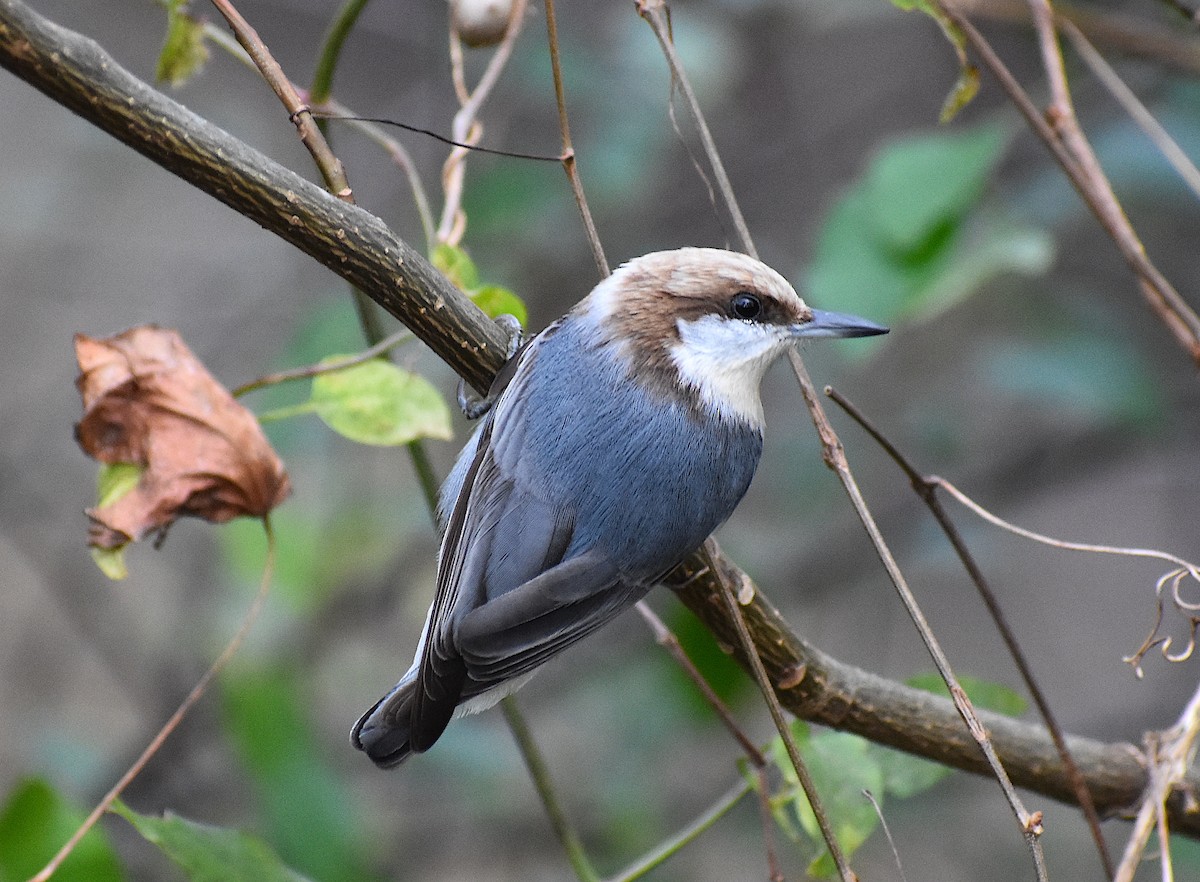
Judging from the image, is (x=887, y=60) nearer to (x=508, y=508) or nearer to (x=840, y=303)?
(x=840, y=303)

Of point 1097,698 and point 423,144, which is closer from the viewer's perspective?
point 423,144

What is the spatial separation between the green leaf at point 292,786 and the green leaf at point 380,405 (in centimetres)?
131

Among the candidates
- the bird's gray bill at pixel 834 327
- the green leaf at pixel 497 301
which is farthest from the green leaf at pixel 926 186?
the green leaf at pixel 497 301

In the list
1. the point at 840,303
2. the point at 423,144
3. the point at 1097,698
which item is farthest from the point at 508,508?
the point at 1097,698

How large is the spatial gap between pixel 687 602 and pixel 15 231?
12.4ft

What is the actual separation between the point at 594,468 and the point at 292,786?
1.45 meters

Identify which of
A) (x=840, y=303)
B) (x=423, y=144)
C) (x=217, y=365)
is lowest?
(x=840, y=303)

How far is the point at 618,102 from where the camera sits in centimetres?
377

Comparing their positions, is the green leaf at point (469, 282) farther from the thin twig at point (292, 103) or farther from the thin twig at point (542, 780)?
the thin twig at point (542, 780)

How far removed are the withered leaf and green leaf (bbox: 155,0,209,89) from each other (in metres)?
0.41

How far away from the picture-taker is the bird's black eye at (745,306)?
2062mm

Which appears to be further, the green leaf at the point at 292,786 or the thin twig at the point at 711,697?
the green leaf at the point at 292,786

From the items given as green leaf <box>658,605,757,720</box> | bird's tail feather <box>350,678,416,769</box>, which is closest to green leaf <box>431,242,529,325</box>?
bird's tail feather <box>350,678,416,769</box>

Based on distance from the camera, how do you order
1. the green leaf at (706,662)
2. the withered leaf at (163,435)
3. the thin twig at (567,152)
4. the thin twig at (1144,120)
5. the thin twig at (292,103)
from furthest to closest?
1. the green leaf at (706,662)
2. the thin twig at (1144,120)
3. the withered leaf at (163,435)
4. the thin twig at (567,152)
5. the thin twig at (292,103)
